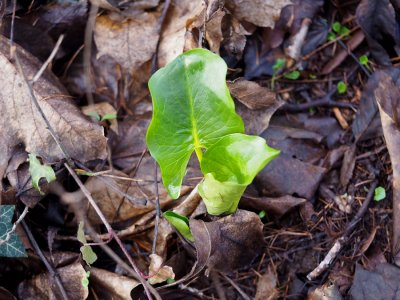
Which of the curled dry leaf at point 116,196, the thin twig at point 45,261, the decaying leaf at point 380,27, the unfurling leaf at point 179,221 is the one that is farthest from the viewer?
the decaying leaf at point 380,27

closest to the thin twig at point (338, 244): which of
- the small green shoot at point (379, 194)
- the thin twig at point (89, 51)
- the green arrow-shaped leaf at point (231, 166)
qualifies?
the small green shoot at point (379, 194)

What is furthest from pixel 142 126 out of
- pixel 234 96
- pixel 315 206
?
pixel 315 206

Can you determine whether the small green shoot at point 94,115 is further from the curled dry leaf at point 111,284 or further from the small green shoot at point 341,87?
the small green shoot at point 341,87

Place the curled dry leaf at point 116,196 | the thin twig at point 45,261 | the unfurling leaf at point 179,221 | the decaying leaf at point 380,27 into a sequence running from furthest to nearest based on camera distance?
the decaying leaf at point 380,27
the curled dry leaf at point 116,196
the thin twig at point 45,261
the unfurling leaf at point 179,221

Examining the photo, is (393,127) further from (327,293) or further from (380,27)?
(327,293)

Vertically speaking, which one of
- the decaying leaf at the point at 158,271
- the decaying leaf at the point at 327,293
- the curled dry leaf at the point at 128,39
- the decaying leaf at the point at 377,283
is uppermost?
the curled dry leaf at the point at 128,39

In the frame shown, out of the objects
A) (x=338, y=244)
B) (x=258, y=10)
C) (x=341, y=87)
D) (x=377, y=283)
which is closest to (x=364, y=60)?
(x=341, y=87)
